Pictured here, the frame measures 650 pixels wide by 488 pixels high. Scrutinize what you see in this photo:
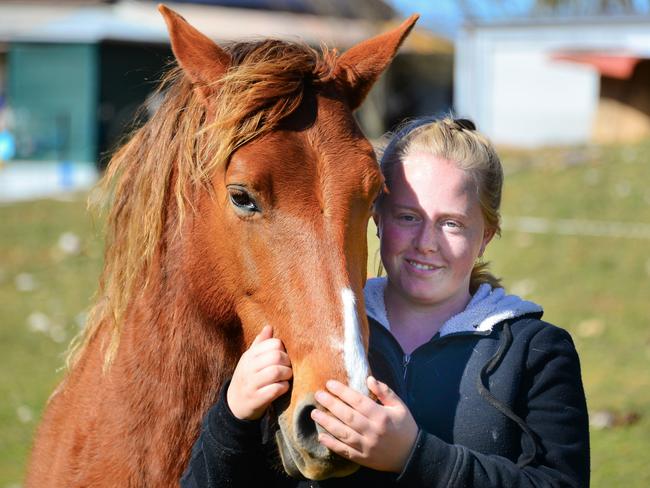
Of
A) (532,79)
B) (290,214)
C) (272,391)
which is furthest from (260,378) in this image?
(532,79)

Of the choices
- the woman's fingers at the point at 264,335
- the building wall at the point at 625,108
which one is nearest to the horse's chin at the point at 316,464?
the woman's fingers at the point at 264,335

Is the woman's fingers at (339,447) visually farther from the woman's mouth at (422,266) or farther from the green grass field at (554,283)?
the green grass field at (554,283)

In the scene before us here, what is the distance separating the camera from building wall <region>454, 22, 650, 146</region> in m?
18.8

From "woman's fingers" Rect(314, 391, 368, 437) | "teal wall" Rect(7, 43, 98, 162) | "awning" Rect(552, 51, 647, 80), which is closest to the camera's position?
"woman's fingers" Rect(314, 391, 368, 437)

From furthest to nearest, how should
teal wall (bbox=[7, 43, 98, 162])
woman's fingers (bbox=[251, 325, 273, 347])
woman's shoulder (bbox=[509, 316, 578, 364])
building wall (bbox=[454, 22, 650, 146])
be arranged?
teal wall (bbox=[7, 43, 98, 162]) → building wall (bbox=[454, 22, 650, 146]) → woman's shoulder (bbox=[509, 316, 578, 364]) → woman's fingers (bbox=[251, 325, 273, 347])

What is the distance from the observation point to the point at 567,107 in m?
21.8

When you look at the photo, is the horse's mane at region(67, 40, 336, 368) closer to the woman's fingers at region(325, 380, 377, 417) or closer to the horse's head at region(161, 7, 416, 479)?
the horse's head at region(161, 7, 416, 479)

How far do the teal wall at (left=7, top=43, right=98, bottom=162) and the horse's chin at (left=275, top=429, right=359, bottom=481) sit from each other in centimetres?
1818

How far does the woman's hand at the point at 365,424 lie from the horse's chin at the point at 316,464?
0.03 meters

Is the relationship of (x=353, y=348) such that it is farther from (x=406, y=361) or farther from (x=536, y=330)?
(x=536, y=330)

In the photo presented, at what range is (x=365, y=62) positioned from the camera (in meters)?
2.51

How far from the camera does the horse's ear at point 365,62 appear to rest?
2.45 m

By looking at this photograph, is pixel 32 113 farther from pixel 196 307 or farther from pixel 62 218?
pixel 196 307

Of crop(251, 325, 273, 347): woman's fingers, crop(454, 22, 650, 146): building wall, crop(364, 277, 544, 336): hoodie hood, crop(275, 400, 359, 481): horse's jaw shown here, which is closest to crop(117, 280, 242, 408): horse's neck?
crop(251, 325, 273, 347): woman's fingers
